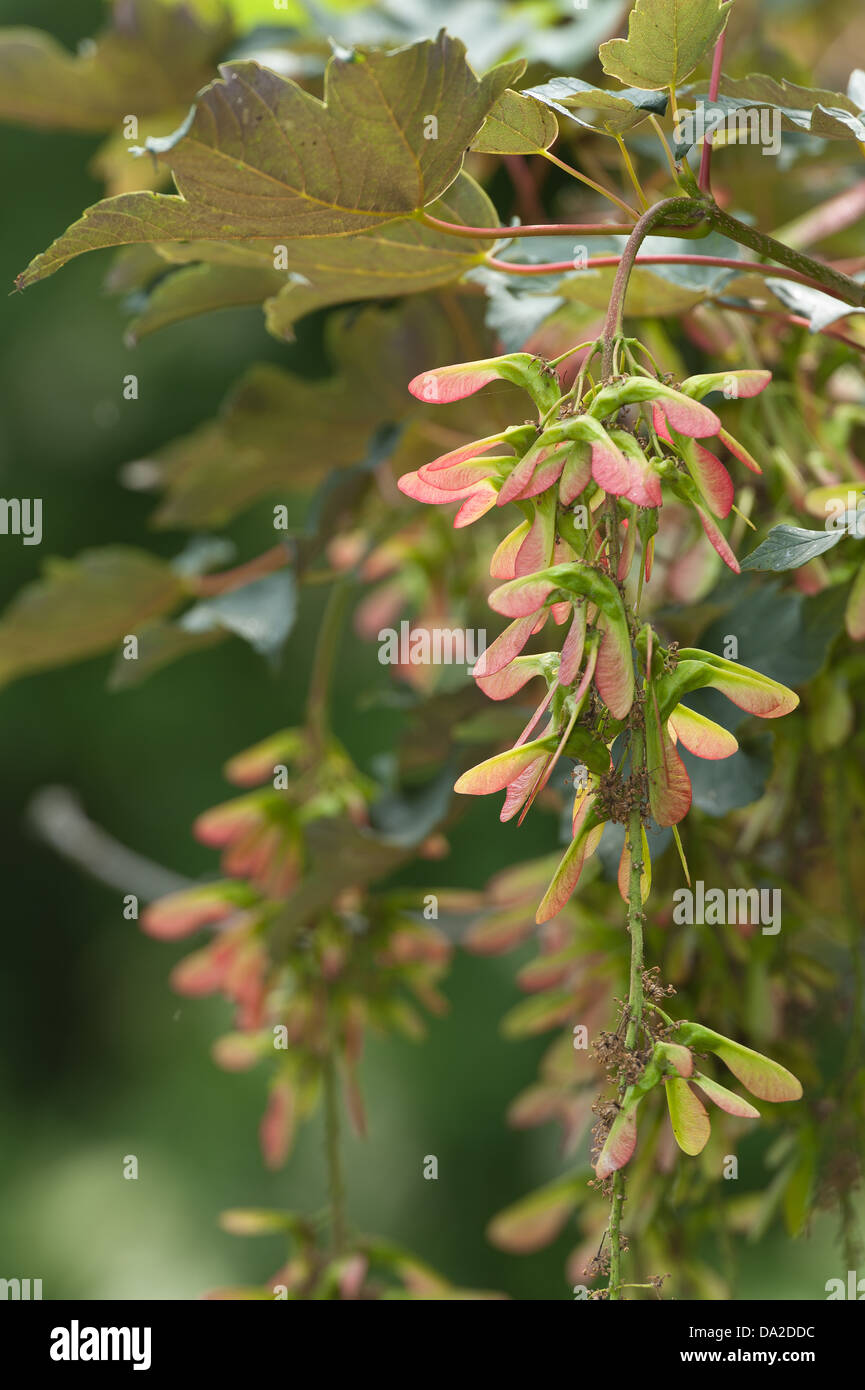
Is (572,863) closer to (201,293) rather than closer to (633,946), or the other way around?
(633,946)

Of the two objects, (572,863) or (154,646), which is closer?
(572,863)

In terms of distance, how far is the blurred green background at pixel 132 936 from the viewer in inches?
35.4

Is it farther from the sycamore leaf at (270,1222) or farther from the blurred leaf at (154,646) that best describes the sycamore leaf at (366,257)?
the sycamore leaf at (270,1222)

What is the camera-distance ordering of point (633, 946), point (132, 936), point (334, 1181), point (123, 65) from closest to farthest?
point (633, 946), point (334, 1181), point (123, 65), point (132, 936)

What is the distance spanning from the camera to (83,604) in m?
0.46

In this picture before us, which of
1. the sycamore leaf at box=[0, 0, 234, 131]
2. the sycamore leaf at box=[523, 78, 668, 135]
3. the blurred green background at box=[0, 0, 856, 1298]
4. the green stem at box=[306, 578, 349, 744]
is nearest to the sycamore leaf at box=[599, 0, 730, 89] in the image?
the sycamore leaf at box=[523, 78, 668, 135]

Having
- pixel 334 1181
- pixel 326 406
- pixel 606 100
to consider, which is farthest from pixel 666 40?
pixel 334 1181

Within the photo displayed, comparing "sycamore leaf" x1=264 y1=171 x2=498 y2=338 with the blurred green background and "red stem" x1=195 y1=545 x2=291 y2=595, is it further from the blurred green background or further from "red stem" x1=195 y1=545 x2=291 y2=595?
the blurred green background

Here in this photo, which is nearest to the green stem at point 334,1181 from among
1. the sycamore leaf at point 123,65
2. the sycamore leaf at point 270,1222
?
the sycamore leaf at point 270,1222

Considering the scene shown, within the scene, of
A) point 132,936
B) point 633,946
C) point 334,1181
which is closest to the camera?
point 633,946

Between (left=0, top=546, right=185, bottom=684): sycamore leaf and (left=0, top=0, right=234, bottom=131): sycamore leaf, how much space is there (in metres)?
0.20

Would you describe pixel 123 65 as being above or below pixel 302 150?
above

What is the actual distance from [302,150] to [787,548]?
11 centimetres
